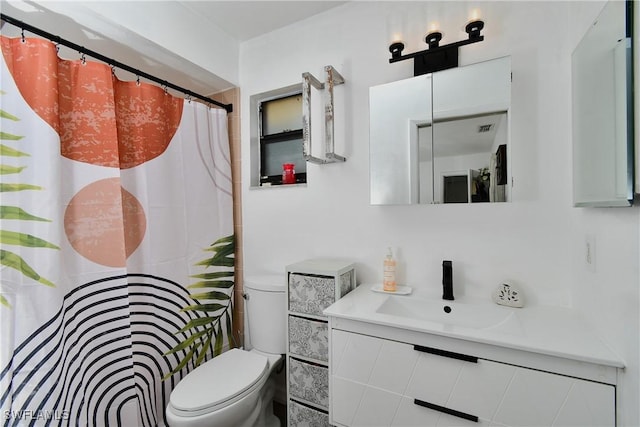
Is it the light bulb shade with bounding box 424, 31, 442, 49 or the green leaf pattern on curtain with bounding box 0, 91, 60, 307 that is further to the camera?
the light bulb shade with bounding box 424, 31, 442, 49

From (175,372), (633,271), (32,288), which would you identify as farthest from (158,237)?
(633,271)

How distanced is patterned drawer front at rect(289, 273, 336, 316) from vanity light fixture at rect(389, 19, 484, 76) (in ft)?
3.81

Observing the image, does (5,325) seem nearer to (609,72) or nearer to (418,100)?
(418,100)

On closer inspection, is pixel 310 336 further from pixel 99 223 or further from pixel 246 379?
pixel 99 223

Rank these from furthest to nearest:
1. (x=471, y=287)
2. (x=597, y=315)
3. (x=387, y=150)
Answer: (x=387, y=150) < (x=471, y=287) < (x=597, y=315)

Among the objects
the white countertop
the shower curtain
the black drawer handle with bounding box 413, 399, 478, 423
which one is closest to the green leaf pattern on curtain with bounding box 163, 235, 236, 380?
the shower curtain

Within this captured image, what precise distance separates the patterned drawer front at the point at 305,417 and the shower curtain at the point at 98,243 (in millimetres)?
723

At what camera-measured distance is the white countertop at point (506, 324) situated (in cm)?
86

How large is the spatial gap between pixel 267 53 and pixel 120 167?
1192mm

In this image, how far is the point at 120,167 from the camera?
4.97 feet

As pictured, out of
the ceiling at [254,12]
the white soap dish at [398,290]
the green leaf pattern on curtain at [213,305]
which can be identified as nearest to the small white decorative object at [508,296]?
the white soap dish at [398,290]

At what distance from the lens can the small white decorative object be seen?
124 centimetres

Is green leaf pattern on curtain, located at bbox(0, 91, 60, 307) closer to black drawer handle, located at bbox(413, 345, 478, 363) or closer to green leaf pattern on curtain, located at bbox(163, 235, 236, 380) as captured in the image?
green leaf pattern on curtain, located at bbox(163, 235, 236, 380)

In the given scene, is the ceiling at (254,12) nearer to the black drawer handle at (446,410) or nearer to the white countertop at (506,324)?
the white countertop at (506,324)
